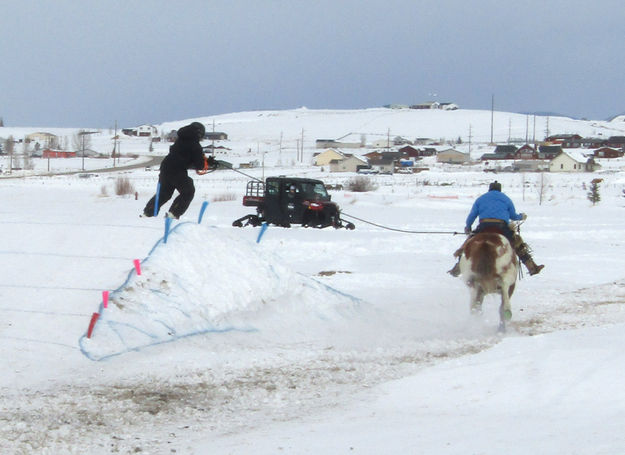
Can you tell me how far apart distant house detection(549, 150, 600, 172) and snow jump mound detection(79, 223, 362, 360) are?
84036 millimetres

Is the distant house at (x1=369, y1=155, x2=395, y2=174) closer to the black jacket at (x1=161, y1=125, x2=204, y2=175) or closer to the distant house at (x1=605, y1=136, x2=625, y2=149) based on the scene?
the distant house at (x1=605, y1=136, x2=625, y2=149)

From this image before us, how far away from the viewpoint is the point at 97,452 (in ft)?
15.9

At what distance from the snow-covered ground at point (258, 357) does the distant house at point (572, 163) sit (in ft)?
265

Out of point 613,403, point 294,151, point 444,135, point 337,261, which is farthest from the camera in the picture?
point 444,135

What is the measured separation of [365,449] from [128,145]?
456ft

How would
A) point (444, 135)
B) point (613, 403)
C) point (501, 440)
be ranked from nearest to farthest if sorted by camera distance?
point (501, 440) < point (613, 403) < point (444, 135)

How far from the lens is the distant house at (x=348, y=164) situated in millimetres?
94438

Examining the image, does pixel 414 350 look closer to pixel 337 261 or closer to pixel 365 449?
pixel 365 449

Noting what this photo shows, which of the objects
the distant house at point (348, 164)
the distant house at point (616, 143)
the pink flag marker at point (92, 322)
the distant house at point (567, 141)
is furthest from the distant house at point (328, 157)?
the pink flag marker at point (92, 322)

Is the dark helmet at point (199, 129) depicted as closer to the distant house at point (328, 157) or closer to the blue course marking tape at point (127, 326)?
the blue course marking tape at point (127, 326)

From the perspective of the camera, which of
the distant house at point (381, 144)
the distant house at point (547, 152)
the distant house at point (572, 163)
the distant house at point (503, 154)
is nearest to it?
the distant house at point (572, 163)

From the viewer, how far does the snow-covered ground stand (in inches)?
Answer: 198

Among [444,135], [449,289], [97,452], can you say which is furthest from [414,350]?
[444,135]

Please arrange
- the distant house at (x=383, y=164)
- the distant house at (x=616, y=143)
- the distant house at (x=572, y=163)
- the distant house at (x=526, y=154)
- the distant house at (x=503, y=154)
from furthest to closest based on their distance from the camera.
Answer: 1. the distant house at (x=616, y=143)
2. the distant house at (x=503, y=154)
3. the distant house at (x=526, y=154)
4. the distant house at (x=383, y=164)
5. the distant house at (x=572, y=163)
